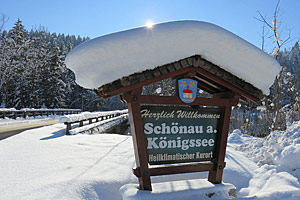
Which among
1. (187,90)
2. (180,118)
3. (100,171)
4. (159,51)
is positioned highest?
(159,51)

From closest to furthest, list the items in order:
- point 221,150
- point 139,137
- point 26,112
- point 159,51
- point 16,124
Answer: point 159,51
point 139,137
point 221,150
point 16,124
point 26,112

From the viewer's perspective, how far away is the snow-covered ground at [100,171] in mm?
2803

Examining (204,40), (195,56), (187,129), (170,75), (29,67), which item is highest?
(29,67)

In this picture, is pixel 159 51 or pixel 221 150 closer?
pixel 159 51

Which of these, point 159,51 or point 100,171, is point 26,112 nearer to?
point 100,171

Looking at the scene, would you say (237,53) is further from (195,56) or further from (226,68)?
(195,56)

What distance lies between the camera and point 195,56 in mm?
2906

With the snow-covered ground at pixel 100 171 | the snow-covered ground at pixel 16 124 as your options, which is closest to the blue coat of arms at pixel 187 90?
the snow-covered ground at pixel 100 171

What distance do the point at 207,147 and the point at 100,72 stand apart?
213cm

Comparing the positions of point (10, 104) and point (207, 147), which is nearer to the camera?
point (207, 147)

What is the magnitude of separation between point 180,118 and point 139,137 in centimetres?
74

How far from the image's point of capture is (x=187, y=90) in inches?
118

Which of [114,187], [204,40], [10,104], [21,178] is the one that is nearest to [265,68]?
[204,40]

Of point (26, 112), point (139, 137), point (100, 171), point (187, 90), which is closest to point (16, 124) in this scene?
point (26, 112)
